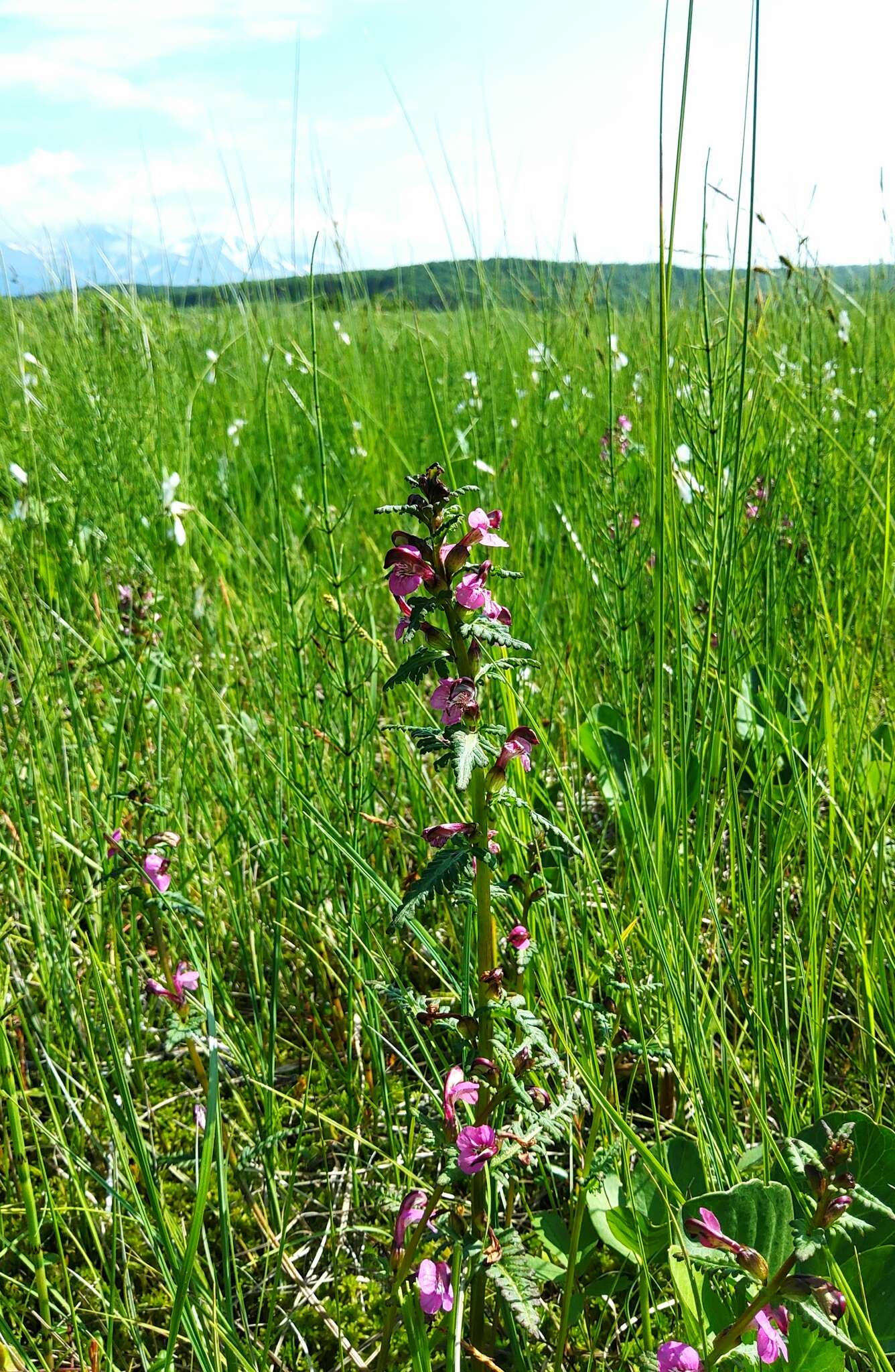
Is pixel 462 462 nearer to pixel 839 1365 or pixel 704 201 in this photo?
pixel 704 201

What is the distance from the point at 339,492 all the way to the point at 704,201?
2791 millimetres

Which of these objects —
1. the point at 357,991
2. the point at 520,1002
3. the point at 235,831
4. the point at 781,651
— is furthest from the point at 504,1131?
the point at 781,651

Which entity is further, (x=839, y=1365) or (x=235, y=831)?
(x=235, y=831)

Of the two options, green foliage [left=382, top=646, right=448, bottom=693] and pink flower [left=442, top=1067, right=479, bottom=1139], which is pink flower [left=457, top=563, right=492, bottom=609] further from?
pink flower [left=442, top=1067, right=479, bottom=1139]

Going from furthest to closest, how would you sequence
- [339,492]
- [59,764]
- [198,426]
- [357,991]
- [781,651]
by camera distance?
[198,426] < [339,492] < [781,651] < [59,764] < [357,991]

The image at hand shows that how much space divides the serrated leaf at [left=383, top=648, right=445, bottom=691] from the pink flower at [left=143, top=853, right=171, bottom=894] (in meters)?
0.65

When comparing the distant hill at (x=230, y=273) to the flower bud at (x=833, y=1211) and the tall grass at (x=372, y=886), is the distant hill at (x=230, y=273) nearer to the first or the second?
the tall grass at (x=372, y=886)

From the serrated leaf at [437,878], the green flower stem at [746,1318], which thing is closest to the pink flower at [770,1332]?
the green flower stem at [746,1318]

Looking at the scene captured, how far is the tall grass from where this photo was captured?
3.64 ft

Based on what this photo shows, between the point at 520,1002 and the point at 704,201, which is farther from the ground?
the point at 704,201

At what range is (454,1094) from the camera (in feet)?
3.07

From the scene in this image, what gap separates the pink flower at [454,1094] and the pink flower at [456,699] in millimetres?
366

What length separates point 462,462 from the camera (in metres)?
3.32

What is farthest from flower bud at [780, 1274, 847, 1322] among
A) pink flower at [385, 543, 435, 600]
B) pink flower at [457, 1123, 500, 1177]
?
pink flower at [385, 543, 435, 600]
